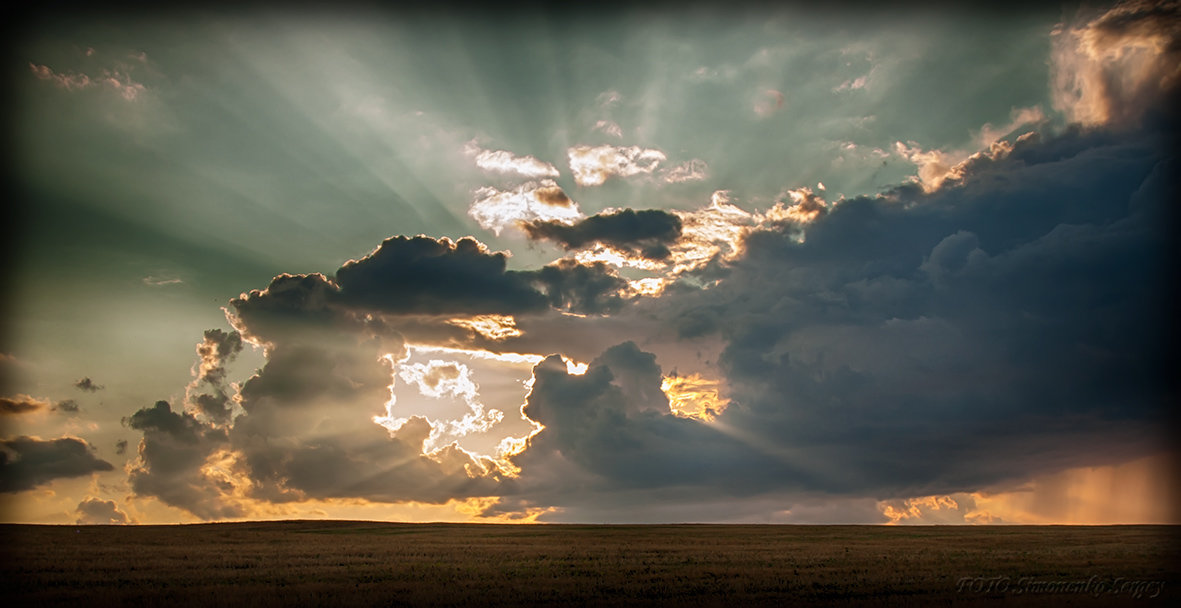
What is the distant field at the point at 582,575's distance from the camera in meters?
30.5

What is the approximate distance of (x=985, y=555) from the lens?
51438mm

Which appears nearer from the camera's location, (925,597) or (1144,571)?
(925,597)

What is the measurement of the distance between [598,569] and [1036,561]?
30.9m

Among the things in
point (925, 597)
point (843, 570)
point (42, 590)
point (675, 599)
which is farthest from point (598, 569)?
point (42, 590)

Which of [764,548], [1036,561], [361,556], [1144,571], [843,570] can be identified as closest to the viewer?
[1144,571]

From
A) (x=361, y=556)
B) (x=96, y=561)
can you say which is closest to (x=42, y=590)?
(x=96, y=561)

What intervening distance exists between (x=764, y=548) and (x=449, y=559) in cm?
2813

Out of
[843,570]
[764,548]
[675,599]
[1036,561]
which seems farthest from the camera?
[764,548]

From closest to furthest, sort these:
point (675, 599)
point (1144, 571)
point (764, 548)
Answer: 1. point (675, 599)
2. point (1144, 571)
3. point (764, 548)

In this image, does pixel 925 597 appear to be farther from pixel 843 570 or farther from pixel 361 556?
pixel 361 556

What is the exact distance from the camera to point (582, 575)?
128ft

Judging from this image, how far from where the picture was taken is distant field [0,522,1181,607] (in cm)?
3050

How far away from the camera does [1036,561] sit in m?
46.4

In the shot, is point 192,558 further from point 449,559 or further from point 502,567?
point 502,567
